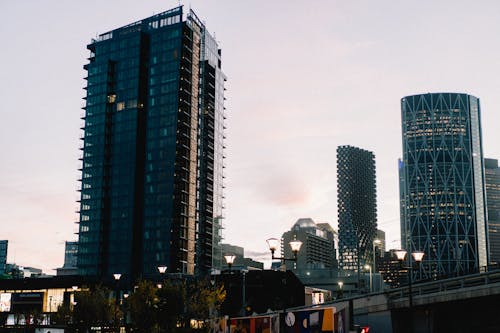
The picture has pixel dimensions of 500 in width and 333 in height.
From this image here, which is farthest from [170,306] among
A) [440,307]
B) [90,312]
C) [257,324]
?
[90,312]

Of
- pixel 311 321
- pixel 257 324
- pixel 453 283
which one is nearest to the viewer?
pixel 311 321

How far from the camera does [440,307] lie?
45531 mm

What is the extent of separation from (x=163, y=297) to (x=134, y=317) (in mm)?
3612

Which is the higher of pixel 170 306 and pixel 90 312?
pixel 170 306

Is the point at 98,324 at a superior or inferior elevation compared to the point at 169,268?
inferior

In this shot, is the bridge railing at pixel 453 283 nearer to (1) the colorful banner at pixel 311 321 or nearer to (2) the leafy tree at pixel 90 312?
(1) the colorful banner at pixel 311 321

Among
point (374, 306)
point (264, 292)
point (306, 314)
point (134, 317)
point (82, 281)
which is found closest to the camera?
point (306, 314)

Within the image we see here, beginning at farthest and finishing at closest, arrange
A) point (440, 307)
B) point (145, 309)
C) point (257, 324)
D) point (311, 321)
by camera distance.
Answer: point (145, 309), point (440, 307), point (257, 324), point (311, 321)

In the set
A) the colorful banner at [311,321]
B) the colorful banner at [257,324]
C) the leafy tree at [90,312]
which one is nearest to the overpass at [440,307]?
the colorful banner at [257,324]

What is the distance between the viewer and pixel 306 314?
30594mm

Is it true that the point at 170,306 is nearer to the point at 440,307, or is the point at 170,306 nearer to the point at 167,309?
the point at 167,309

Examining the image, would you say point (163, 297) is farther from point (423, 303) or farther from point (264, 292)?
point (264, 292)

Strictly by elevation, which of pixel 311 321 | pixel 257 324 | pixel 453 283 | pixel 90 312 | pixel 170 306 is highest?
pixel 453 283

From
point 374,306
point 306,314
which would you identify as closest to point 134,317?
point 374,306
